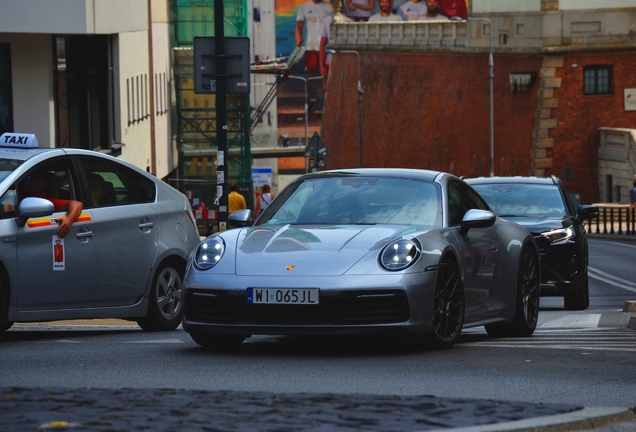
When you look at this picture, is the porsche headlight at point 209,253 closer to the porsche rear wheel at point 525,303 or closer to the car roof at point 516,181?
the porsche rear wheel at point 525,303

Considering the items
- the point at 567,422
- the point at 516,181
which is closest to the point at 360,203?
the point at 567,422

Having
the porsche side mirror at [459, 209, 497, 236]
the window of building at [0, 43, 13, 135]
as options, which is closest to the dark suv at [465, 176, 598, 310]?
the porsche side mirror at [459, 209, 497, 236]

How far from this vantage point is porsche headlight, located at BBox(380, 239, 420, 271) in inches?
349

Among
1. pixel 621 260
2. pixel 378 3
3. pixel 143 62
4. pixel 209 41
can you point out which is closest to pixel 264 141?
pixel 378 3

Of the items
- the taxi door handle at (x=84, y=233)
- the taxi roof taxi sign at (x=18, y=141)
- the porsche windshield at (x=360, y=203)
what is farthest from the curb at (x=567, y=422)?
the taxi roof taxi sign at (x=18, y=141)

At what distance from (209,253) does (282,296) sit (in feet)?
2.32

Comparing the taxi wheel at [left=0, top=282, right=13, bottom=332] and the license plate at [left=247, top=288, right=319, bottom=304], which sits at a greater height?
the license plate at [left=247, top=288, right=319, bottom=304]

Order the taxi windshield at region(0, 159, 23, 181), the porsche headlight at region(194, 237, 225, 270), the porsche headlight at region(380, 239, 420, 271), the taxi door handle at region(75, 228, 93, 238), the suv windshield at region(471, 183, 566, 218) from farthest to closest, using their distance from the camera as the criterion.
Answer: the suv windshield at region(471, 183, 566, 218), the taxi door handle at region(75, 228, 93, 238), the taxi windshield at region(0, 159, 23, 181), the porsche headlight at region(194, 237, 225, 270), the porsche headlight at region(380, 239, 420, 271)

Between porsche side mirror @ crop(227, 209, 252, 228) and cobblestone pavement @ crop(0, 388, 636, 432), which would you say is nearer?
cobblestone pavement @ crop(0, 388, 636, 432)

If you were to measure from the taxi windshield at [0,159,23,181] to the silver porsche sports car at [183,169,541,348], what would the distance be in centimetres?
166

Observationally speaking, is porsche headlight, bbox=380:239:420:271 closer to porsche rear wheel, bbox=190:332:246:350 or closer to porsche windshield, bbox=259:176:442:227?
porsche windshield, bbox=259:176:442:227

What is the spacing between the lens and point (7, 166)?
10.4 m

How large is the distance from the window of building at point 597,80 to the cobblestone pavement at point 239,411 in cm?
5920

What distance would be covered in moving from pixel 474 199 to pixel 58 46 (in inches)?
636
